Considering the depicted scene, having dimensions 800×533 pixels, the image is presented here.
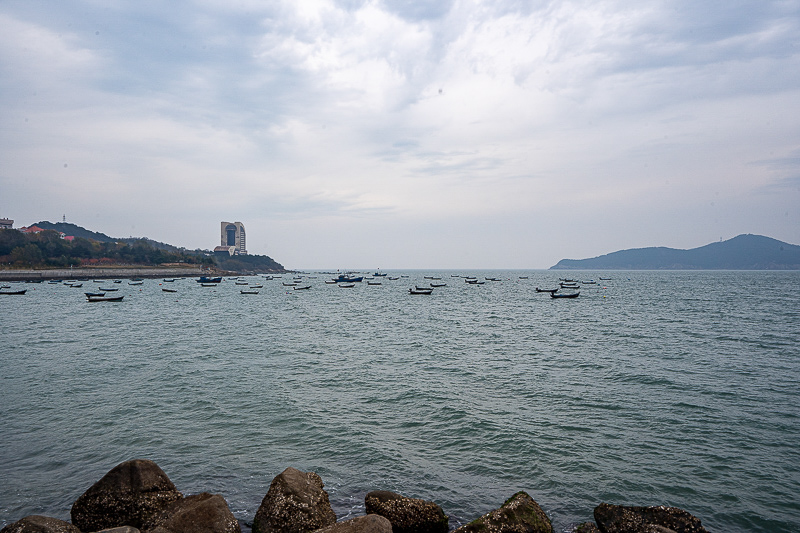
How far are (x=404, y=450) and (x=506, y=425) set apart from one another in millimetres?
4487

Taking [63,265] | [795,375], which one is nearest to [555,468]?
[795,375]

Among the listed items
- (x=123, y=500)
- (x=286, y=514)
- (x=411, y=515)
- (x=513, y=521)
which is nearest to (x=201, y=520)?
(x=286, y=514)

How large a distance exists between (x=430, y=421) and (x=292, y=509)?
28.6 ft

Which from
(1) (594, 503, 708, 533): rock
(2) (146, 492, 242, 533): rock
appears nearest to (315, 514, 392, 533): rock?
(2) (146, 492, 242, 533): rock

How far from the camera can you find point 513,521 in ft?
29.3

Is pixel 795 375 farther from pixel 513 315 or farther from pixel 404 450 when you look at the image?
pixel 513 315

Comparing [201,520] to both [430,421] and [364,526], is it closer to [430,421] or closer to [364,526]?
[364,526]

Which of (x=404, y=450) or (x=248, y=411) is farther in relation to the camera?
(x=248, y=411)

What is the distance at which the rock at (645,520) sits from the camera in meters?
9.05

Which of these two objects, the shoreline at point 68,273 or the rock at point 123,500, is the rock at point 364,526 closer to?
the rock at point 123,500

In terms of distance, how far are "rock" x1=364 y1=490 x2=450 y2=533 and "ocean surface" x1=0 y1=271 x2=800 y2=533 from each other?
836 mm

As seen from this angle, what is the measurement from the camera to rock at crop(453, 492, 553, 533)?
28.9 ft

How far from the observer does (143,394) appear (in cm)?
2166

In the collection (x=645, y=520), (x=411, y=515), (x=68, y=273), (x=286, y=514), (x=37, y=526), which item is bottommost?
(x=411, y=515)
